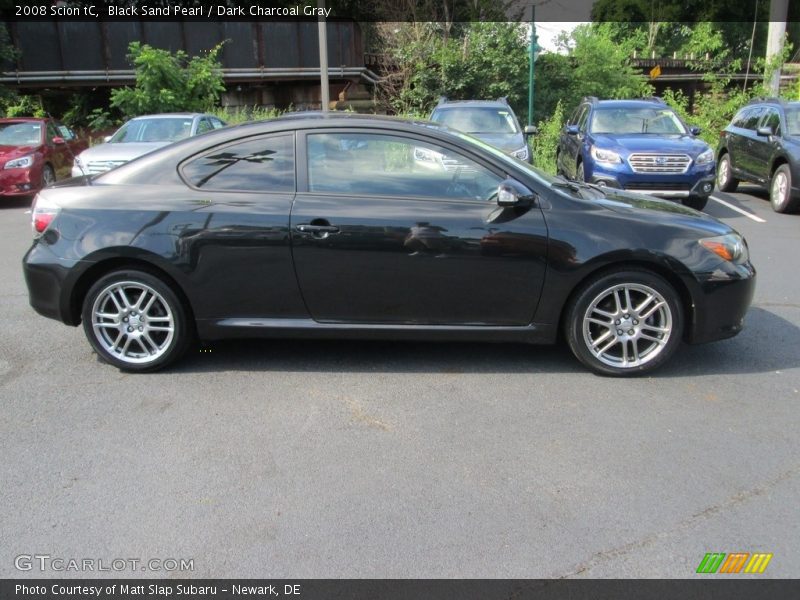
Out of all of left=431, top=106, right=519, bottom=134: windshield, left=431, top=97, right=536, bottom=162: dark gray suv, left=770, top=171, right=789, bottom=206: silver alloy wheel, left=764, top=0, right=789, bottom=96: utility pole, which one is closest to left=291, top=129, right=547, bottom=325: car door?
left=431, top=97, right=536, bottom=162: dark gray suv

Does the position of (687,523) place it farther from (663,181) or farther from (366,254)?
(663,181)

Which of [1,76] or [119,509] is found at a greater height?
[1,76]

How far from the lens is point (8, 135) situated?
42.3ft

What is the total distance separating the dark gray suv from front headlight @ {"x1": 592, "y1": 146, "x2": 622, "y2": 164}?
52.4 inches

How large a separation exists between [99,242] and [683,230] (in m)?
3.65

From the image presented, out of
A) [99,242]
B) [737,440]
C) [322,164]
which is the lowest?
[737,440]

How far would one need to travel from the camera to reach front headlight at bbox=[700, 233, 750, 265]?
430 cm

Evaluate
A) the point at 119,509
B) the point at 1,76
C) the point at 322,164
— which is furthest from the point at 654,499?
the point at 1,76

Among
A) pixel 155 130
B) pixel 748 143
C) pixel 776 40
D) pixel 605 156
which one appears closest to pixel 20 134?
pixel 155 130

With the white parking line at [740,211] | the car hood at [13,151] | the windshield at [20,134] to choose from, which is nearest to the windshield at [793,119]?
the white parking line at [740,211]

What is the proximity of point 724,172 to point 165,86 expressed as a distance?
47.2 ft

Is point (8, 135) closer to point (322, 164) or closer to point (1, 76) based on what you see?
point (1, 76)

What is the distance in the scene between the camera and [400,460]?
3396mm

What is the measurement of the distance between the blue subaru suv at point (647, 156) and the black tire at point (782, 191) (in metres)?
1.23
